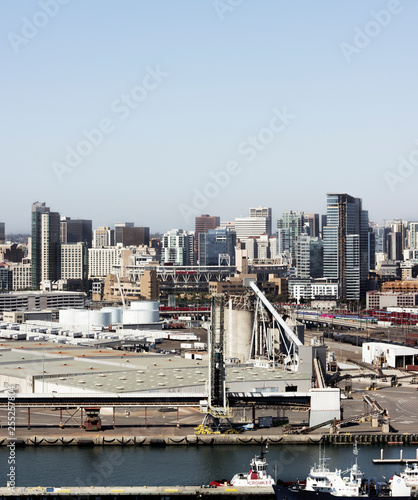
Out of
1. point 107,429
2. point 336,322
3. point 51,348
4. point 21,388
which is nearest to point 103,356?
point 51,348

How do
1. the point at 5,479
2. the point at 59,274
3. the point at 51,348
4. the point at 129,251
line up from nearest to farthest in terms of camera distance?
the point at 5,479
the point at 51,348
the point at 59,274
the point at 129,251

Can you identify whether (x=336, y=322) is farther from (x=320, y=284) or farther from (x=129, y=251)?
(x=129, y=251)

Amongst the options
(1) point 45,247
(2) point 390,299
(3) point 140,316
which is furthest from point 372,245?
(3) point 140,316

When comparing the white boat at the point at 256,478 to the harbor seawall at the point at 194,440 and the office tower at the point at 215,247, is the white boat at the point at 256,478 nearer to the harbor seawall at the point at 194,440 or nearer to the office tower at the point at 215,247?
the harbor seawall at the point at 194,440

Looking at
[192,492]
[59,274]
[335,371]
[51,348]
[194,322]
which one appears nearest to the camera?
[192,492]

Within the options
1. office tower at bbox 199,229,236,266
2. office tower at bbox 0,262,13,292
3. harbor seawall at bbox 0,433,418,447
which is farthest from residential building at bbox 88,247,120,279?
harbor seawall at bbox 0,433,418,447

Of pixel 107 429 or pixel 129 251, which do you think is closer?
pixel 107 429

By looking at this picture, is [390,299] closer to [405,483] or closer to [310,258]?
[310,258]
